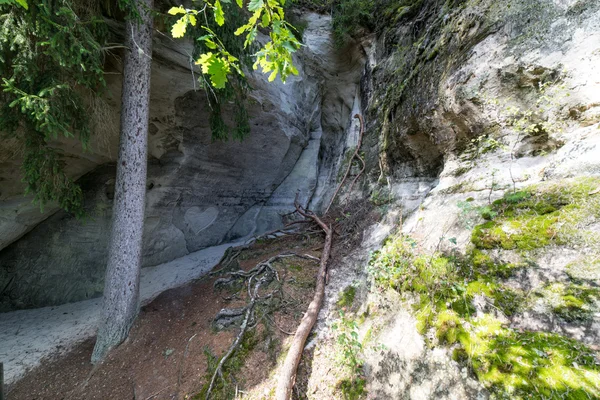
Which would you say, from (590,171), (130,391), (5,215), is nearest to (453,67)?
(590,171)

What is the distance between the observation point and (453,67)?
436 cm

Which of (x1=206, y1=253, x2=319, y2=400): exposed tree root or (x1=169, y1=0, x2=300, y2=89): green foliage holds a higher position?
(x1=169, y1=0, x2=300, y2=89): green foliage

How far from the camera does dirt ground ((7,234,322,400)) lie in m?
3.42

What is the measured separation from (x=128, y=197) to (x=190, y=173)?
15.7 feet

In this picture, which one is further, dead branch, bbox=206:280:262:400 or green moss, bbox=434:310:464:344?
dead branch, bbox=206:280:262:400

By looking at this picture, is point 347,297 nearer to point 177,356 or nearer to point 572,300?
point 572,300

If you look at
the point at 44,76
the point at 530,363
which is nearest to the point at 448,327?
the point at 530,363

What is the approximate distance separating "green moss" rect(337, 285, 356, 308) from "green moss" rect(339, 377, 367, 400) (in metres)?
1.18

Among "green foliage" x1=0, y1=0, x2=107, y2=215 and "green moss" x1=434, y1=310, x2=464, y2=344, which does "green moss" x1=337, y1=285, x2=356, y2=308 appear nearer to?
"green moss" x1=434, y1=310, x2=464, y2=344

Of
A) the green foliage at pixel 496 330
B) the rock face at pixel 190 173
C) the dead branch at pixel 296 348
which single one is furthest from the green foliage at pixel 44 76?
the green foliage at pixel 496 330

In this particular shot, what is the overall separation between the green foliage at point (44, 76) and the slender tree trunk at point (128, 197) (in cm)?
57

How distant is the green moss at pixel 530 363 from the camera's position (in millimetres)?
1437

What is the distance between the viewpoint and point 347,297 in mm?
4051

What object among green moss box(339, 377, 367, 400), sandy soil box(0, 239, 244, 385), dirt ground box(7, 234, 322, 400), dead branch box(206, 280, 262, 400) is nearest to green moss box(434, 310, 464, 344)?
green moss box(339, 377, 367, 400)
